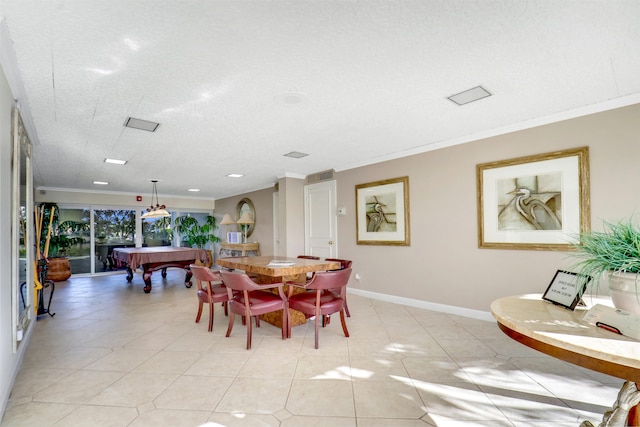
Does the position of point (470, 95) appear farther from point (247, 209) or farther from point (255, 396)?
point (247, 209)

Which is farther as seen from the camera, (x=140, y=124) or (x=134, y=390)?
(x=140, y=124)

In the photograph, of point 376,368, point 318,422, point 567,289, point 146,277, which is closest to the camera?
point 567,289

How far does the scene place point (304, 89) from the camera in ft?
8.43

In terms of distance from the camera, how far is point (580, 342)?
1142 mm

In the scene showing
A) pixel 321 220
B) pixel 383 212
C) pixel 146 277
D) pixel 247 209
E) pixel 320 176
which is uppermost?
pixel 320 176

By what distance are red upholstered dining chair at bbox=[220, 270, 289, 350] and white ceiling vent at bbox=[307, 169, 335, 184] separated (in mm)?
3140

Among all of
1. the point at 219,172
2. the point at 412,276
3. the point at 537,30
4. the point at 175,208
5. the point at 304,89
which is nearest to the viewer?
the point at 537,30

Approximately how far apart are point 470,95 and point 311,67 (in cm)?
154

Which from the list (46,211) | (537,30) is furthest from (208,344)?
(46,211)

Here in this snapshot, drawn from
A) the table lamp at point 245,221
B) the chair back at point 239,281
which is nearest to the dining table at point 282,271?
the chair back at point 239,281

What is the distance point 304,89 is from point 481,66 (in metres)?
1.39

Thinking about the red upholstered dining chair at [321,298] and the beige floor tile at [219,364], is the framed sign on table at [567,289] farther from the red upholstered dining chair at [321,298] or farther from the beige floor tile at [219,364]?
the beige floor tile at [219,364]

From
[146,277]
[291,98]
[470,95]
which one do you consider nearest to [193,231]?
[146,277]

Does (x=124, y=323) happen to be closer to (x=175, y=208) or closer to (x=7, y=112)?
(x=7, y=112)
